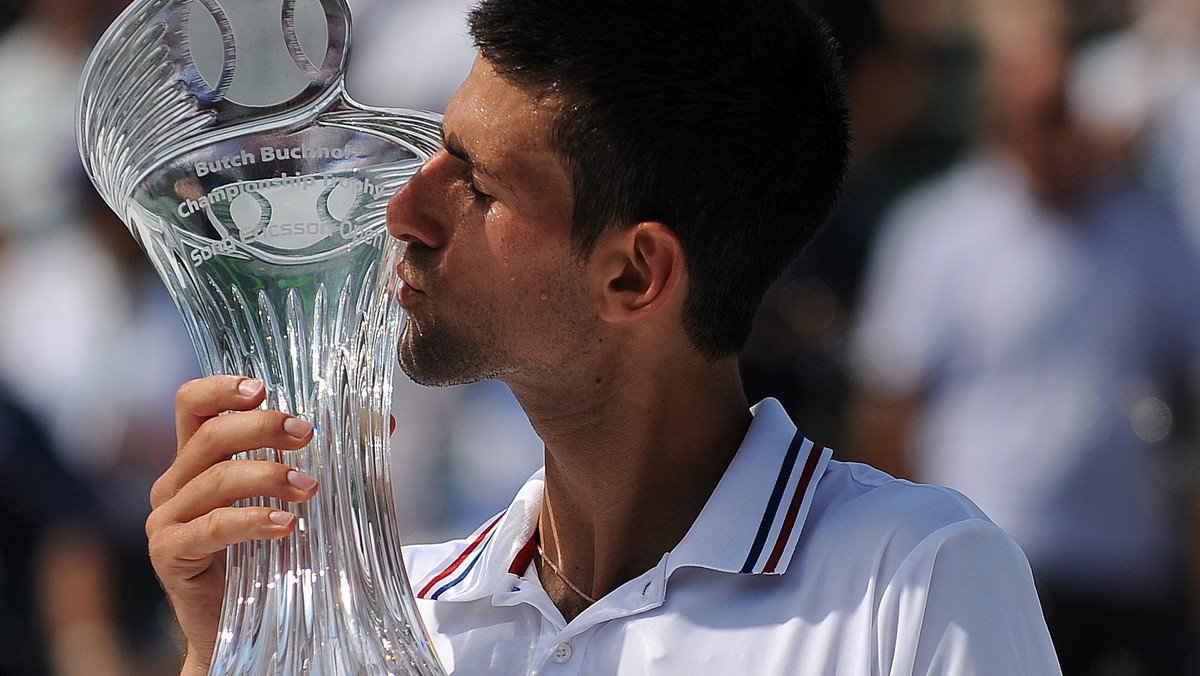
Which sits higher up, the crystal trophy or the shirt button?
the crystal trophy

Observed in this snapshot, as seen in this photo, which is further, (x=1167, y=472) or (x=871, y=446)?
(x=871, y=446)

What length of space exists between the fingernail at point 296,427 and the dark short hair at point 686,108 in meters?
0.38

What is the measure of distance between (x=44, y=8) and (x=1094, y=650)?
3.55 m

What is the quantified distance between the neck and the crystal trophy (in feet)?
0.79

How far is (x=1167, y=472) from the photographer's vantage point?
381 cm

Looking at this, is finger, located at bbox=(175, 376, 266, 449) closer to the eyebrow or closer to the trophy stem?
the trophy stem

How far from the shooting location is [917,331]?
400 cm

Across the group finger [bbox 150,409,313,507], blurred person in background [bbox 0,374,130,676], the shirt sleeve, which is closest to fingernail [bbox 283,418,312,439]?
finger [bbox 150,409,313,507]

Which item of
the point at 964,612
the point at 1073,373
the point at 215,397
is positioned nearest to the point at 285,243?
the point at 215,397

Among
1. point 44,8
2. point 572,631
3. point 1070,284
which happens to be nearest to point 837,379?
point 1070,284

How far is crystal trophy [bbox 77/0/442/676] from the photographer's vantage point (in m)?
1.54

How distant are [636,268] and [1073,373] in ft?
7.46

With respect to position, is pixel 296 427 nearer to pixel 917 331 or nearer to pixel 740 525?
pixel 740 525

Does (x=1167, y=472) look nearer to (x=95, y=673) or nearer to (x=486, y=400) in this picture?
(x=486, y=400)
